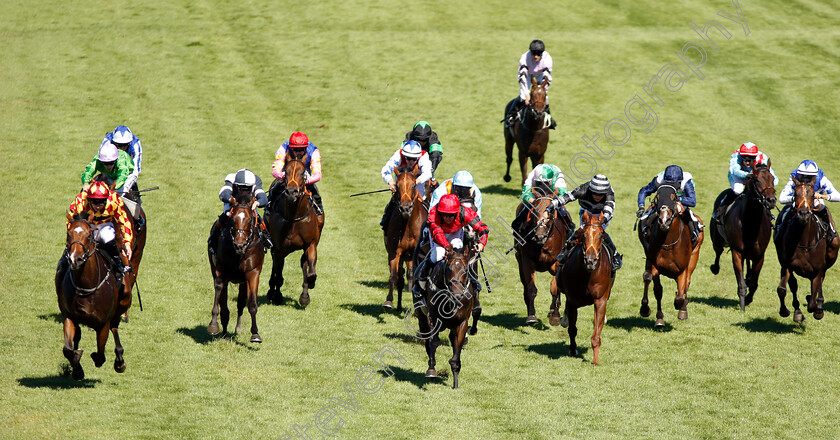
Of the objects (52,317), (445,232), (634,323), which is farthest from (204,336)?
(634,323)

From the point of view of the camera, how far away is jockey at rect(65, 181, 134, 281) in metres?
11.5

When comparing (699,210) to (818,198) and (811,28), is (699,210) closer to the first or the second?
(818,198)

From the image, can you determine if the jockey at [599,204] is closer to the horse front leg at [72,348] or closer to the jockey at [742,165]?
the jockey at [742,165]

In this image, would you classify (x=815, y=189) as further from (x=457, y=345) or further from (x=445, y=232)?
(x=457, y=345)

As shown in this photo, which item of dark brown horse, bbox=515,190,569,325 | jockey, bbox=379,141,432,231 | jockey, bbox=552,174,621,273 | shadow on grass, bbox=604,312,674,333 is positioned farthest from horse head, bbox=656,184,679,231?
jockey, bbox=379,141,432,231

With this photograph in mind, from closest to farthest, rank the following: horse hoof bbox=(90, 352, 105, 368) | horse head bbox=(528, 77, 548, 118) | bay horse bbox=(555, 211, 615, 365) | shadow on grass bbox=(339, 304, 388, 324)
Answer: horse hoof bbox=(90, 352, 105, 368), bay horse bbox=(555, 211, 615, 365), shadow on grass bbox=(339, 304, 388, 324), horse head bbox=(528, 77, 548, 118)

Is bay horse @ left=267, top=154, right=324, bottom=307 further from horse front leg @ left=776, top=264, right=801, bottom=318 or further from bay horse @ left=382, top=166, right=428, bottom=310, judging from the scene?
Answer: horse front leg @ left=776, top=264, right=801, bottom=318

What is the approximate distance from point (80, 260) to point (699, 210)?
15.5 metres

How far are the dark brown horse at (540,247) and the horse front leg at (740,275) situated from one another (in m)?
3.15

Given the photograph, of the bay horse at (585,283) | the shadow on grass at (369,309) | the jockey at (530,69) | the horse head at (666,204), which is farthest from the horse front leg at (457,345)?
the jockey at (530,69)

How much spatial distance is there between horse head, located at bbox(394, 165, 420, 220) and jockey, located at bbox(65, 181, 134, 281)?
4142mm

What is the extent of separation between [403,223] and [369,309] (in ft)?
6.08

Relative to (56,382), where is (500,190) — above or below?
above

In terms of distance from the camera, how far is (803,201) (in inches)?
556
